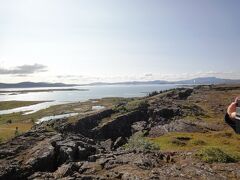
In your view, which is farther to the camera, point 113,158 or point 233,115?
point 113,158

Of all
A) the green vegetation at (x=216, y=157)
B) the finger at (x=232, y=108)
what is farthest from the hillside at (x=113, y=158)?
the finger at (x=232, y=108)

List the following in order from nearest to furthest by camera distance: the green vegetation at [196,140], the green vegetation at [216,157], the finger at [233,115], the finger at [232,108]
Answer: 1. the finger at [233,115]
2. the finger at [232,108]
3. the green vegetation at [216,157]
4. the green vegetation at [196,140]

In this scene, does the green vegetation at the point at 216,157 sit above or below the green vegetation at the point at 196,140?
above

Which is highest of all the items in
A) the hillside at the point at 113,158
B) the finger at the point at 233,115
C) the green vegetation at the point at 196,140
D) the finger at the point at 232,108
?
the finger at the point at 232,108

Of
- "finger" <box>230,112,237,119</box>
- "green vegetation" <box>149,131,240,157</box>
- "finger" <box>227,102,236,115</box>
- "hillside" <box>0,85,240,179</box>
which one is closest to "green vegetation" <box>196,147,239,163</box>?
"hillside" <box>0,85,240,179</box>

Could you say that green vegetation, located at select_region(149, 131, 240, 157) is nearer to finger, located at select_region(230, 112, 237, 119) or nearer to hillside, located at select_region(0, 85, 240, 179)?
hillside, located at select_region(0, 85, 240, 179)

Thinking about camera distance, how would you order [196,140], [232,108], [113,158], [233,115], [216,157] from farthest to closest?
[196,140]
[113,158]
[216,157]
[232,108]
[233,115]

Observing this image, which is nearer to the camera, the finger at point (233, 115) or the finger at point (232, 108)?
the finger at point (233, 115)

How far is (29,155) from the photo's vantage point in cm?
4097

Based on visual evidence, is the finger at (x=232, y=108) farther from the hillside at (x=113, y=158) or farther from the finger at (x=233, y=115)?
the hillside at (x=113, y=158)

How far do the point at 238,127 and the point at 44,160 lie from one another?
33.4 m

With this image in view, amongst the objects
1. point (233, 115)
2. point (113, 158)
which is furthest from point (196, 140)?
point (233, 115)

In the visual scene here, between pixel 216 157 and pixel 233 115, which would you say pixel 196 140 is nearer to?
pixel 216 157

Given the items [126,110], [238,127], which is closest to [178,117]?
[126,110]
